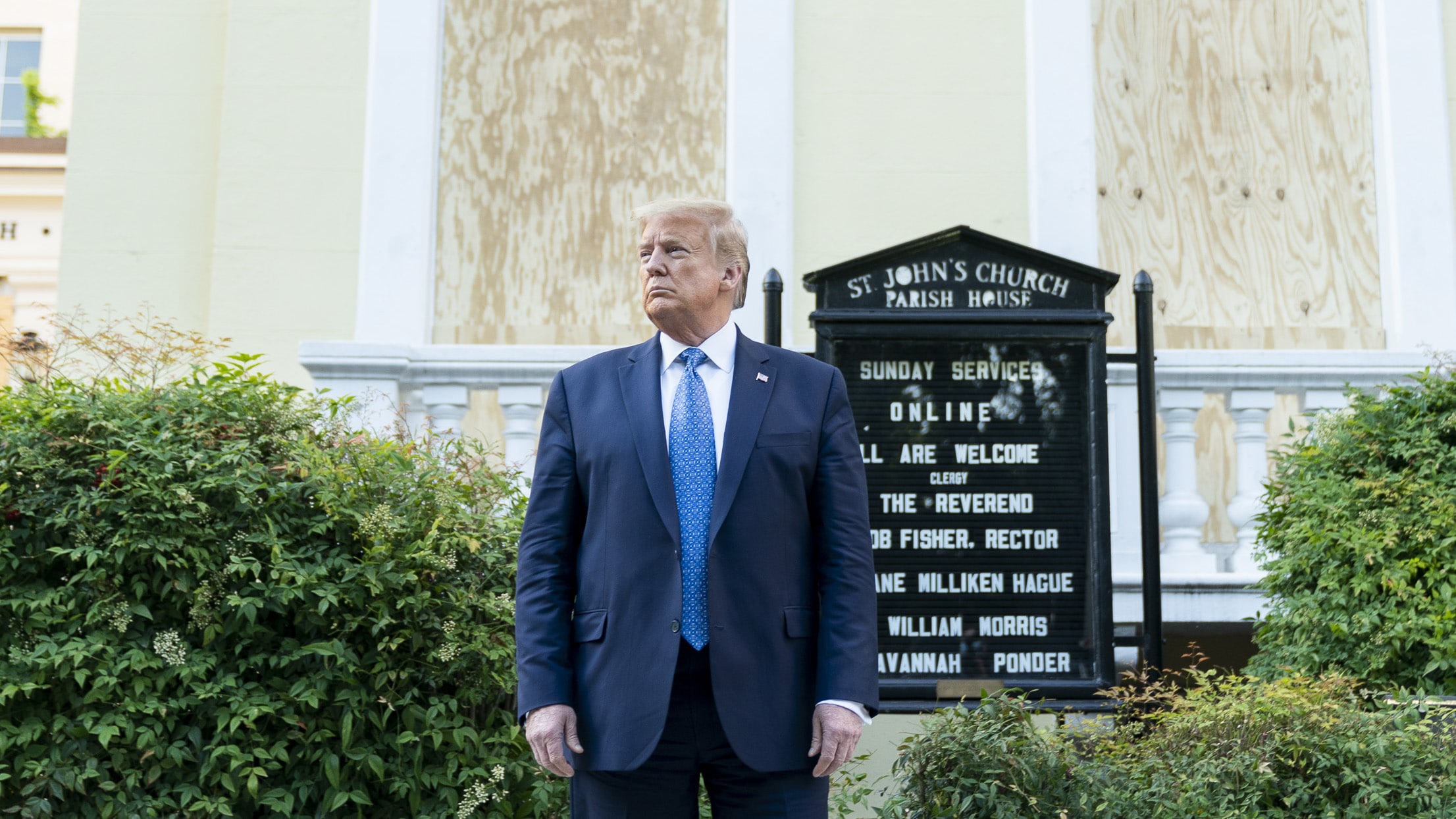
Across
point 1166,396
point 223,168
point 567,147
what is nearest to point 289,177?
point 223,168

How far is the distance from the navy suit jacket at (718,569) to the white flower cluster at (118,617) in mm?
1613

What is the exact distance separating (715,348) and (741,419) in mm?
218

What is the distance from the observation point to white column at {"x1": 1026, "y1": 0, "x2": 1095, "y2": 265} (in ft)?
21.5

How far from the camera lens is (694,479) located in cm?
290

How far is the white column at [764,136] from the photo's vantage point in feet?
21.6

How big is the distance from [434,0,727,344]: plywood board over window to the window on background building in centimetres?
2391

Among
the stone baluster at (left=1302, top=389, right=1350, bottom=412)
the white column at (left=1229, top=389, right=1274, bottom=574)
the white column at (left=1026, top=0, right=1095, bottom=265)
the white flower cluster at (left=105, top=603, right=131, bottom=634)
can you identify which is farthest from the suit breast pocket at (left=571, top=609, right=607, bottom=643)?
the stone baluster at (left=1302, top=389, right=1350, bottom=412)

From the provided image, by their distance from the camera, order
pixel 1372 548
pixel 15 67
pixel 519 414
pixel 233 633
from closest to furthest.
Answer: pixel 233 633
pixel 1372 548
pixel 519 414
pixel 15 67

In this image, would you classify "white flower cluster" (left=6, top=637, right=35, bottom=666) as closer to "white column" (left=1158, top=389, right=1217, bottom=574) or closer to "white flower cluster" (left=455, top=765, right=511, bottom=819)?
"white flower cluster" (left=455, top=765, right=511, bottom=819)

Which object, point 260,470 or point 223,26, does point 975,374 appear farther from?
point 223,26

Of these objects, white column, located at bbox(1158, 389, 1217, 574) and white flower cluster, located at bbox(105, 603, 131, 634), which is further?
white column, located at bbox(1158, 389, 1217, 574)

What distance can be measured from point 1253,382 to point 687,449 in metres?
4.04

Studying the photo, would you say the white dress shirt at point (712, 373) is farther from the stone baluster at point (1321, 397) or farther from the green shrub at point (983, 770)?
the stone baluster at point (1321, 397)

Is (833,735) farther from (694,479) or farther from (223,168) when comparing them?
(223,168)
